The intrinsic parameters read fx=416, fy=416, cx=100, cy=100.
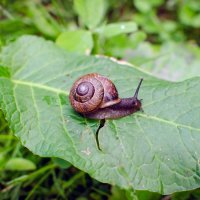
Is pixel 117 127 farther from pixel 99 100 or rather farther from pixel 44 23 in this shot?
pixel 44 23

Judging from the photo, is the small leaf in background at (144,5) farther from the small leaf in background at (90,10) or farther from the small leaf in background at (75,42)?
the small leaf in background at (75,42)

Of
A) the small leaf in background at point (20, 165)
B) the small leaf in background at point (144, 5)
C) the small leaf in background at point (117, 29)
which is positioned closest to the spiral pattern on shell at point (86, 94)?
the small leaf in background at point (20, 165)

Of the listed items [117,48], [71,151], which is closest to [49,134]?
[71,151]

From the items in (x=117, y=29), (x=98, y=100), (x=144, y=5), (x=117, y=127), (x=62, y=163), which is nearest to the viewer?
(x=117, y=127)

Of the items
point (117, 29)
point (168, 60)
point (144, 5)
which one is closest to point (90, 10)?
point (117, 29)

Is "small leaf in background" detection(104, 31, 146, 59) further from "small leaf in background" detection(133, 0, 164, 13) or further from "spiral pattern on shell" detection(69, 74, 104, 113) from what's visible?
"spiral pattern on shell" detection(69, 74, 104, 113)

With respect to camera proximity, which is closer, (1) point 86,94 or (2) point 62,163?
(1) point 86,94

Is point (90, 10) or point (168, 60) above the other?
Answer: point (90, 10)

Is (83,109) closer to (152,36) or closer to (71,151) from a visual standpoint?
(71,151)
